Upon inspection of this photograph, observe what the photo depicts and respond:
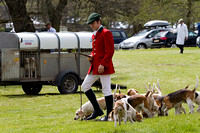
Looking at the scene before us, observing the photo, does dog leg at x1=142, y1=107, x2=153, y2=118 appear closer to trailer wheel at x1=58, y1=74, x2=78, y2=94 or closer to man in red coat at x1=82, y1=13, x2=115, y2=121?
man in red coat at x1=82, y1=13, x2=115, y2=121

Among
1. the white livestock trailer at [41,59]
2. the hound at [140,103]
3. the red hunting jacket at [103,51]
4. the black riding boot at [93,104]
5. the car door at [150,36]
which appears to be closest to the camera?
the red hunting jacket at [103,51]

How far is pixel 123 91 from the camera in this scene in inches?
608

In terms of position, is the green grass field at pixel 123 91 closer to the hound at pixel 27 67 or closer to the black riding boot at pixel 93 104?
the black riding boot at pixel 93 104

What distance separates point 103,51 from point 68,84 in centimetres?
722

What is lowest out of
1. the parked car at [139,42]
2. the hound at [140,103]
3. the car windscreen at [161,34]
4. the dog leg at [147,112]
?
the dog leg at [147,112]

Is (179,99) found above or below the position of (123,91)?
above

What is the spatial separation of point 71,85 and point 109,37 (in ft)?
24.3

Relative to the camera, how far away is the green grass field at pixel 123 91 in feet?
24.6

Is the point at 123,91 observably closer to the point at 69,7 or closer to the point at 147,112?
the point at 147,112

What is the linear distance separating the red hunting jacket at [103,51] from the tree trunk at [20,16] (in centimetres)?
1308

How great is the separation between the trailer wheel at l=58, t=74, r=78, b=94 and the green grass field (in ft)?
1.02

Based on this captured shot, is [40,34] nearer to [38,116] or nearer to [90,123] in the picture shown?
[38,116]

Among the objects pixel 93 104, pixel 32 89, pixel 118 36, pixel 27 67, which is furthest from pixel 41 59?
pixel 118 36

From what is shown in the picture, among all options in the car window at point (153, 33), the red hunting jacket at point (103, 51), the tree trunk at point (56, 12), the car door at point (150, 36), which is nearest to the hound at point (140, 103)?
the red hunting jacket at point (103, 51)
